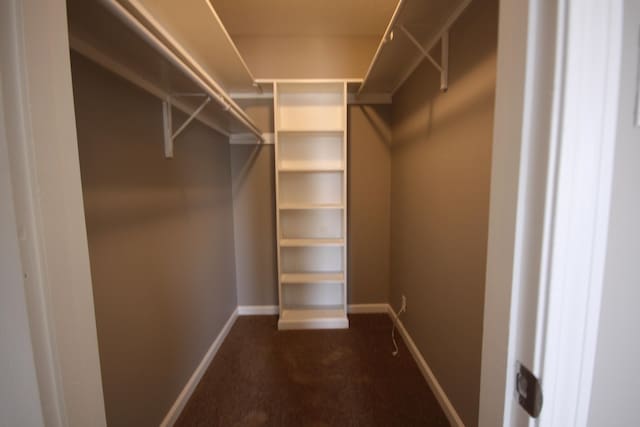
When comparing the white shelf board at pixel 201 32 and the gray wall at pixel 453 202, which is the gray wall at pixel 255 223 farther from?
the gray wall at pixel 453 202

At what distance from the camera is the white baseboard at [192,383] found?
1353mm

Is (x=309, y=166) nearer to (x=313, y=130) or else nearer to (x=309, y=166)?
(x=309, y=166)

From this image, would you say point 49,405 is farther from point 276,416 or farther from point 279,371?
point 279,371

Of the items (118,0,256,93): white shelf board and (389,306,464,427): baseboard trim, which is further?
(389,306,464,427): baseboard trim

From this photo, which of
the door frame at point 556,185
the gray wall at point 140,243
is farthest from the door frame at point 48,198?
the door frame at point 556,185

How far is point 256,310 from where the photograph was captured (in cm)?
258

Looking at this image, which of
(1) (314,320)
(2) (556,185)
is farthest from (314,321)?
(2) (556,185)

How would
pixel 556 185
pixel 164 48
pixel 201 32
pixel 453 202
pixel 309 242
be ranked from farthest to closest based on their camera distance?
pixel 309 242
pixel 201 32
pixel 453 202
pixel 164 48
pixel 556 185

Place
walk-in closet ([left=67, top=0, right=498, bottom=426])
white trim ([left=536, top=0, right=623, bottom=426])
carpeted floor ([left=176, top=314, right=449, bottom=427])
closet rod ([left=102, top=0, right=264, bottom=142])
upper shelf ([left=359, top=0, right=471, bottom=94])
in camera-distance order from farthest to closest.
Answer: carpeted floor ([left=176, top=314, right=449, bottom=427]) → upper shelf ([left=359, top=0, right=471, bottom=94]) → walk-in closet ([left=67, top=0, right=498, bottom=426]) → closet rod ([left=102, top=0, right=264, bottom=142]) → white trim ([left=536, top=0, right=623, bottom=426])

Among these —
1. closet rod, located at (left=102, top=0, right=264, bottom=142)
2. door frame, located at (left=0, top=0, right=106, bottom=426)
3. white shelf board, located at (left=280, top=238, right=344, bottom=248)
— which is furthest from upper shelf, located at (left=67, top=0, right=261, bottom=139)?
white shelf board, located at (left=280, top=238, right=344, bottom=248)

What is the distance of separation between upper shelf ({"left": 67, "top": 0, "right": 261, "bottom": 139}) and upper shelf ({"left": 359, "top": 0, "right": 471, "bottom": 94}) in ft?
3.21

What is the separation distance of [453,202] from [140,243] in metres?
1.57

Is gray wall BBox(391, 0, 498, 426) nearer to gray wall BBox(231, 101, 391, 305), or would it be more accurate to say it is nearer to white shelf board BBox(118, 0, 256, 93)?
gray wall BBox(231, 101, 391, 305)

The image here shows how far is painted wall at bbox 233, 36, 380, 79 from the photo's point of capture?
2354mm
